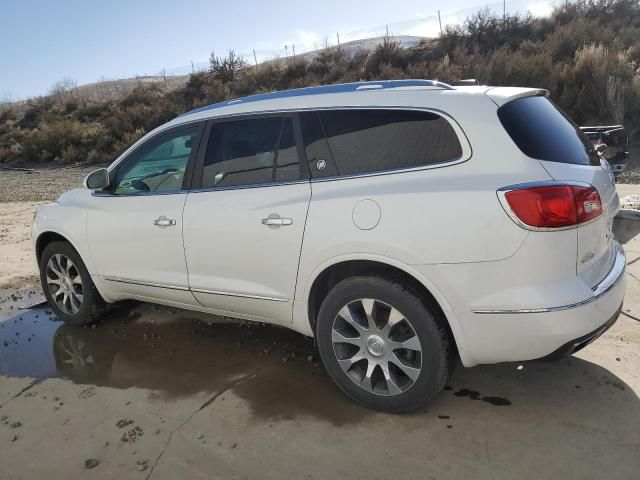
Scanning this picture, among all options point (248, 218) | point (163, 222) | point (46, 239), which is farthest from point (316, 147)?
point (46, 239)

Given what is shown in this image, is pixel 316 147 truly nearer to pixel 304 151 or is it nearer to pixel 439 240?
pixel 304 151

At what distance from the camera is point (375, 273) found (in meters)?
3.10

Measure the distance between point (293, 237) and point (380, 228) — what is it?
23.5 inches

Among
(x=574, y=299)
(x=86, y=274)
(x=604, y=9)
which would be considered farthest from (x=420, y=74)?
Result: (x=574, y=299)

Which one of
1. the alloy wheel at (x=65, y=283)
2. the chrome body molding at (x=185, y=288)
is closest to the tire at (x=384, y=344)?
the chrome body molding at (x=185, y=288)

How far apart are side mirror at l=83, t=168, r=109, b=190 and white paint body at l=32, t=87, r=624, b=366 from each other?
0.88 metres

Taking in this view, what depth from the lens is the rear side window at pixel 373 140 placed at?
Result: 2.97m

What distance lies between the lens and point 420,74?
18.5 m

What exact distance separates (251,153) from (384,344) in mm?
1523

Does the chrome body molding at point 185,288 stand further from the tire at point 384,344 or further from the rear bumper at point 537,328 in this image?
the rear bumper at point 537,328

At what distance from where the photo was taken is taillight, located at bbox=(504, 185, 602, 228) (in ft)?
8.66

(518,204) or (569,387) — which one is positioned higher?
(518,204)

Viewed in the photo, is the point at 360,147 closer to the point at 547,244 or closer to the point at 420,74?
the point at 547,244

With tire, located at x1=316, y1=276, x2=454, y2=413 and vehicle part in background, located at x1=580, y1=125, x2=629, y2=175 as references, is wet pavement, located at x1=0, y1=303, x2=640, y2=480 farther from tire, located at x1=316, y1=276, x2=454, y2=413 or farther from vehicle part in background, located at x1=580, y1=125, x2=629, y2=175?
vehicle part in background, located at x1=580, y1=125, x2=629, y2=175
